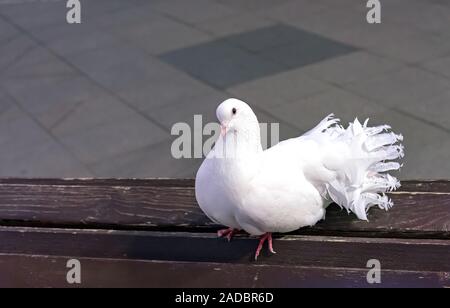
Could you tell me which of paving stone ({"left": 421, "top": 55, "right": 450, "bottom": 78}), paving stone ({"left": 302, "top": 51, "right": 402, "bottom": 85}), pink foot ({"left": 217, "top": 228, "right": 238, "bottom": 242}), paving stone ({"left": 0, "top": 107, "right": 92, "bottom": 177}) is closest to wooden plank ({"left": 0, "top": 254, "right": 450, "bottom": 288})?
pink foot ({"left": 217, "top": 228, "right": 238, "bottom": 242})

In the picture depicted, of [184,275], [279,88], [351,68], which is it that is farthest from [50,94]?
[184,275]

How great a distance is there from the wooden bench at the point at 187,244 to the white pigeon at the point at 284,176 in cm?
6

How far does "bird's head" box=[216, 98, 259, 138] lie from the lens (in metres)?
1.61

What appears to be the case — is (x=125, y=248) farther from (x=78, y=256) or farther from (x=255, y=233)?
(x=255, y=233)

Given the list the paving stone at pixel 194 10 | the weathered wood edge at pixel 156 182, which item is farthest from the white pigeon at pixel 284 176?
the paving stone at pixel 194 10

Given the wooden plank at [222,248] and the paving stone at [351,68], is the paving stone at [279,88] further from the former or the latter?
the wooden plank at [222,248]

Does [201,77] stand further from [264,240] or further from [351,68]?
[264,240]

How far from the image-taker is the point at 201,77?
508 centimetres

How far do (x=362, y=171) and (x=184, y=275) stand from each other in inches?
24.9

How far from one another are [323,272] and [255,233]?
22cm

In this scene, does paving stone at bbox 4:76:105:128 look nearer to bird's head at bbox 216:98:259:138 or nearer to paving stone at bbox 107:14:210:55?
paving stone at bbox 107:14:210:55

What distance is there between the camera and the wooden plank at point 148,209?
1728 millimetres

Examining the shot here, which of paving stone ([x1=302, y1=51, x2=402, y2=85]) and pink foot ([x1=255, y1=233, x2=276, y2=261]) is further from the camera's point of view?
paving stone ([x1=302, y1=51, x2=402, y2=85])
